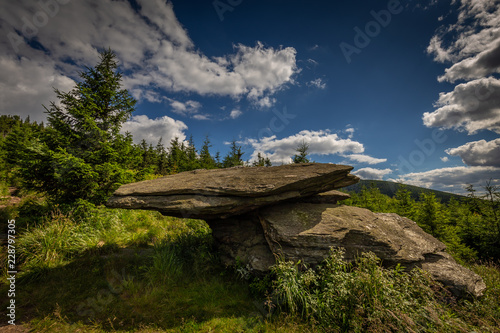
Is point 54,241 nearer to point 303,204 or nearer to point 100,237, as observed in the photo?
point 100,237

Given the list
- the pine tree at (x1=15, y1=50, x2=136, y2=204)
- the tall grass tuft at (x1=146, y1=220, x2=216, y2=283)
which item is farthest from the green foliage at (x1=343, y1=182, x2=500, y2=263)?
the pine tree at (x1=15, y1=50, x2=136, y2=204)

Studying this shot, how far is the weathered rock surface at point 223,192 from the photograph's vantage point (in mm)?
5160

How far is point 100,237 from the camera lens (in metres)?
7.02

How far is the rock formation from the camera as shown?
498cm

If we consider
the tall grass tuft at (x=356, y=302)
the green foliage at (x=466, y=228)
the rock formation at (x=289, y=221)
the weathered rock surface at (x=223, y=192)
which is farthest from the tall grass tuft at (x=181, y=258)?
the green foliage at (x=466, y=228)

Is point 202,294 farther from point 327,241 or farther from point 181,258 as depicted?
point 327,241

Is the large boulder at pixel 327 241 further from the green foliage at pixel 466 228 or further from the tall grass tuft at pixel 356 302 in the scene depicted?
the green foliage at pixel 466 228

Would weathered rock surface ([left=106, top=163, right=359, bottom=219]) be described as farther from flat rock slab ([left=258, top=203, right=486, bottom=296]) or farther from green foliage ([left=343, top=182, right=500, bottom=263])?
green foliage ([left=343, top=182, right=500, bottom=263])

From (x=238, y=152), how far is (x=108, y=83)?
17.9 meters

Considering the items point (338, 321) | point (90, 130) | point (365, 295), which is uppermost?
point (90, 130)

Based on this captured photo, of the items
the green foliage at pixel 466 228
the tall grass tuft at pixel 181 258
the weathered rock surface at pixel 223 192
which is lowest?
the green foliage at pixel 466 228

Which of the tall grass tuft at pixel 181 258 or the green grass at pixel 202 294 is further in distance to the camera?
the tall grass tuft at pixel 181 258

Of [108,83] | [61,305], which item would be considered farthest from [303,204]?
[108,83]

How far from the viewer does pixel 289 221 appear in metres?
5.37
